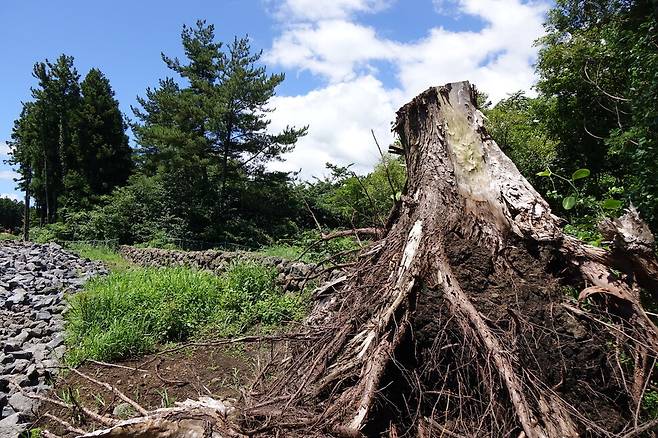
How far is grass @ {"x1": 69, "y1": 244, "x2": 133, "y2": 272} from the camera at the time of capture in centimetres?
1657

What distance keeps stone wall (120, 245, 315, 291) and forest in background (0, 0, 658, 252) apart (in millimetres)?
1424

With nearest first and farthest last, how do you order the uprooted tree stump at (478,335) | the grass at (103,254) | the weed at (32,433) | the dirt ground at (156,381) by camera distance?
the uprooted tree stump at (478,335), the weed at (32,433), the dirt ground at (156,381), the grass at (103,254)

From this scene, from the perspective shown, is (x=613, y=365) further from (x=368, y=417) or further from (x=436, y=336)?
(x=368, y=417)

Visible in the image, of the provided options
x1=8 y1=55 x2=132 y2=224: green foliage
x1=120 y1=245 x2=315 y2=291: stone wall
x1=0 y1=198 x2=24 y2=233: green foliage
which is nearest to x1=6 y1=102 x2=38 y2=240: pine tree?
x1=8 y1=55 x2=132 y2=224: green foliage

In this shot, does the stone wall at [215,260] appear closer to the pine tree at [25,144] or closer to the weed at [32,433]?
the weed at [32,433]

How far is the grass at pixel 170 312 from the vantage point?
578 cm

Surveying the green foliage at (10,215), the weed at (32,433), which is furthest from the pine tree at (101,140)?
the weed at (32,433)

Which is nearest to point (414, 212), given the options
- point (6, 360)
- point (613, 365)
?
point (613, 365)

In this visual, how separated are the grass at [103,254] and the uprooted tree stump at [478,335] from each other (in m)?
14.2

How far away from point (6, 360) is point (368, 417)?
563 cm

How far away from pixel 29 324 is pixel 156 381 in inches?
155

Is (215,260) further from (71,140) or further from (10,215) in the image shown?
(10,215)

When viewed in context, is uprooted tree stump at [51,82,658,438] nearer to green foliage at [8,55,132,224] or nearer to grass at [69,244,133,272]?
grass at [69,244,133,272]

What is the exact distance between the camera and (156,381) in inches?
194
